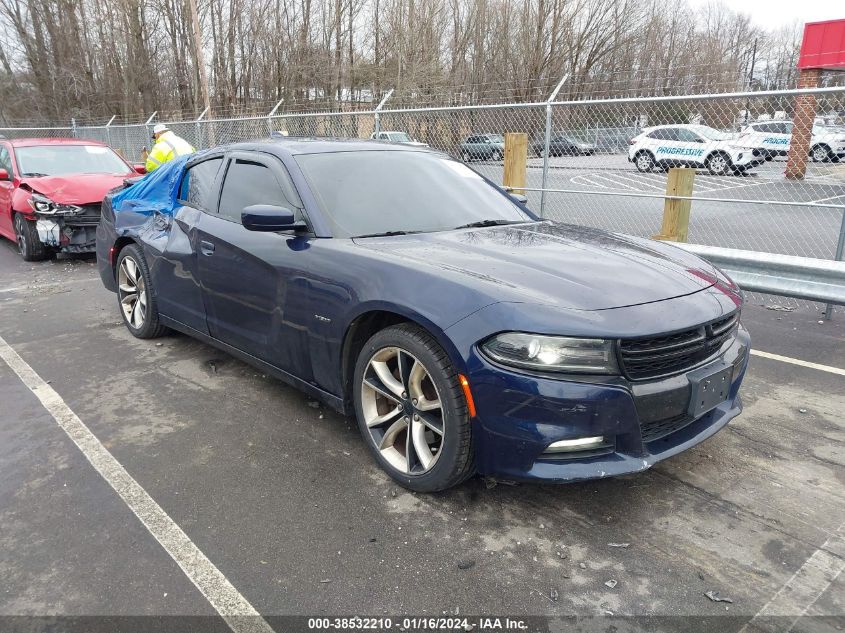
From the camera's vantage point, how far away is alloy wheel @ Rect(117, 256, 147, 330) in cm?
498

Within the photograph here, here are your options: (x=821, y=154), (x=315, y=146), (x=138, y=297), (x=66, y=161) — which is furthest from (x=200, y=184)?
(x=821, y=154)

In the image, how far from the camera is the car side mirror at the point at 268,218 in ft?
10.3

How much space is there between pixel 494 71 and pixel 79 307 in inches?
1229

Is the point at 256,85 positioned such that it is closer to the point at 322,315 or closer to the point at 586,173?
the point at 586,173

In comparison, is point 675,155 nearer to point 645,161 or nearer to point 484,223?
point 645,161

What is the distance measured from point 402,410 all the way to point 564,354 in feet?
2.79

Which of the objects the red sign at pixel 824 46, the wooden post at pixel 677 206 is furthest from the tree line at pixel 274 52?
the wooden post at pixel 677 206

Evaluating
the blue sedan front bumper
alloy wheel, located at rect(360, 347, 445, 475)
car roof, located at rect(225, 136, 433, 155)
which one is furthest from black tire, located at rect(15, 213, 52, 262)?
the blue sedan front bumper

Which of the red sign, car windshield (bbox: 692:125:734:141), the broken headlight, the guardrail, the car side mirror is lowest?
the guardrail

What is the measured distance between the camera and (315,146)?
3.79 meters

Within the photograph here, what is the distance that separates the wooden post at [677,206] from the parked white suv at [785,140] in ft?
6.00

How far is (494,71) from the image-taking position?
1320 inches

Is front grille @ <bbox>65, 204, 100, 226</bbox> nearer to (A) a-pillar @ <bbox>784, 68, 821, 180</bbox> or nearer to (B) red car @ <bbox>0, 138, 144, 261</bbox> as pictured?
(B) red car @ <bbox>0, 138, 144, 261</bbox>

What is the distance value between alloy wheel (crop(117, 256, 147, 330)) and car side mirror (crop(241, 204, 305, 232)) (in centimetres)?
214
